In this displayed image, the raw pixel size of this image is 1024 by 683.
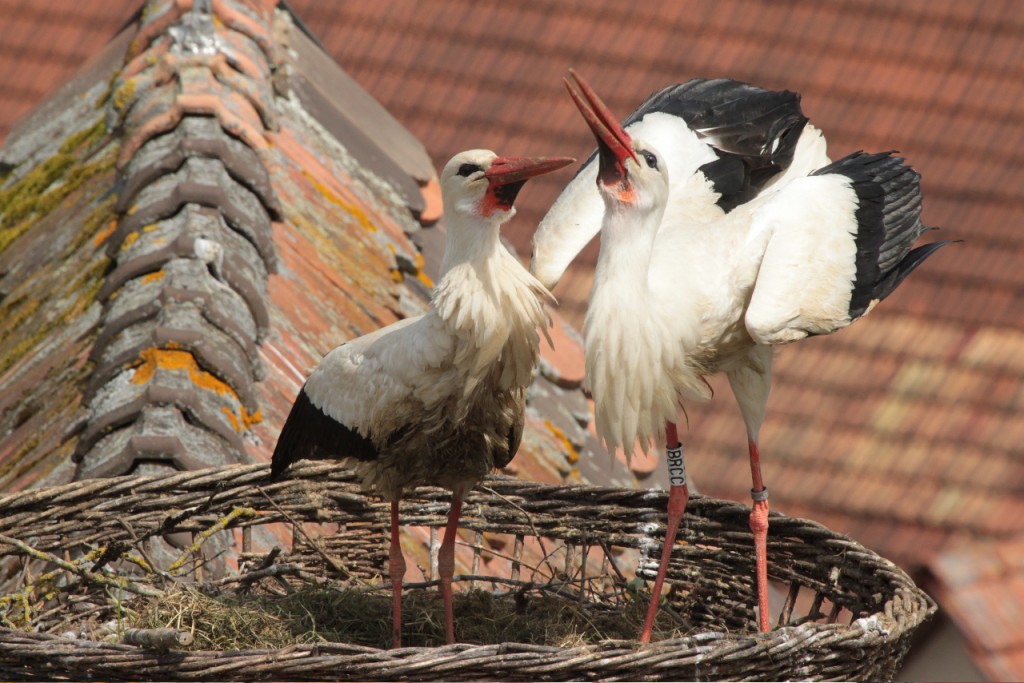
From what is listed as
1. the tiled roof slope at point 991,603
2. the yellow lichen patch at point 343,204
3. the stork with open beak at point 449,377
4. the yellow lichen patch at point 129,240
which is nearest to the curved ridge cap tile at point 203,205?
the yellow lichen patch at point 129,240

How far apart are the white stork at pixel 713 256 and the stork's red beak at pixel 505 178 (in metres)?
0.25

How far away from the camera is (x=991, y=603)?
21.1 feet

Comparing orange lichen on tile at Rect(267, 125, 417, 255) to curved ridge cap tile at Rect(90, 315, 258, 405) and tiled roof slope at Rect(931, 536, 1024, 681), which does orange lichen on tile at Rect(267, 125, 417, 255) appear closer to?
curved ridge cap tile at Rect(90, 315, 258, 405)

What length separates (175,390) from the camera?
4113 millimetres

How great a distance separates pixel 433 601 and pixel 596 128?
1.37m

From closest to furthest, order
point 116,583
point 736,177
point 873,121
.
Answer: point 116,583 < point 736,177 < point 873,121

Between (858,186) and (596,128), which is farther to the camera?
(858,186)

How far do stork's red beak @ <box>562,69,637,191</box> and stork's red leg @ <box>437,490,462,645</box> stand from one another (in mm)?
884

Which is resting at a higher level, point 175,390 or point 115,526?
point 175,390

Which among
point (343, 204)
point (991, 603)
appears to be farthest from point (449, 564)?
point (991, 603)

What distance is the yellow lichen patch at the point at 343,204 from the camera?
19.6 ft

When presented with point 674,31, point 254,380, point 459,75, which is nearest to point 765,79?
point 674,31

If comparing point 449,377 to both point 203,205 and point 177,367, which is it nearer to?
point 177,367

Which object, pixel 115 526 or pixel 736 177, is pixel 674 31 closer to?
pixel 736 177
